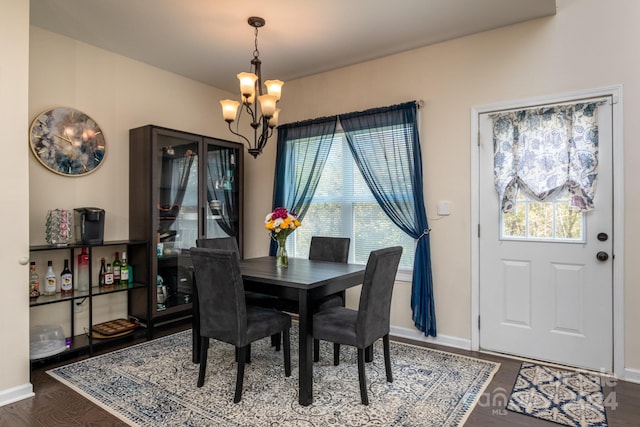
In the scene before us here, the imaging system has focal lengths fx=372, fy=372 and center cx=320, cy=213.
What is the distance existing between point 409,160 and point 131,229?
2.89 m

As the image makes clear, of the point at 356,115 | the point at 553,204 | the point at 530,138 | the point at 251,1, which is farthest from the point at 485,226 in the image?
the point at 251,1

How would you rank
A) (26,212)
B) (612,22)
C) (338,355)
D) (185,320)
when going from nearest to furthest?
1. (26,212)
2. (612,22)
3. (338,355)
4. (185,320)

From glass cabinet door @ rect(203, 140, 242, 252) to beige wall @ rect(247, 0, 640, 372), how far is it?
1265mm

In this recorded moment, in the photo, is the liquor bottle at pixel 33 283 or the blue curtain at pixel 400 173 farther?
the blue curtain at pixel 400 173

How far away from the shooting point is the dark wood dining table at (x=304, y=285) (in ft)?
7.73

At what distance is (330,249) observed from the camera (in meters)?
3.60

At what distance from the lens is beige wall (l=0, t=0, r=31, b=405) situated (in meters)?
2.42

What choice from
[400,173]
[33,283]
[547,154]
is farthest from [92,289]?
[547,154]

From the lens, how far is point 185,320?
4113 mm

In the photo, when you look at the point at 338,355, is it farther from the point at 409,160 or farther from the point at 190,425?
the point at 409,160

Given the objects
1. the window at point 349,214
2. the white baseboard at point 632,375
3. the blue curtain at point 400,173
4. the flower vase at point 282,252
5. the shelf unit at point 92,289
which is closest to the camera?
the white baseboard at point 632,375

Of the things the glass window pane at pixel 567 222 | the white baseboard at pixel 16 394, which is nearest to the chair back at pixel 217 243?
the white baseboard at pixel 16 394

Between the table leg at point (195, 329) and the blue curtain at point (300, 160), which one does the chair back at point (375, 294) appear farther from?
the blue curtain at point (300, 160)

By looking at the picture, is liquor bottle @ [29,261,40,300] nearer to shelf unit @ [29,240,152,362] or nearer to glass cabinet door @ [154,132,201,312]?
shelf unit @ [29,240,152,362]
